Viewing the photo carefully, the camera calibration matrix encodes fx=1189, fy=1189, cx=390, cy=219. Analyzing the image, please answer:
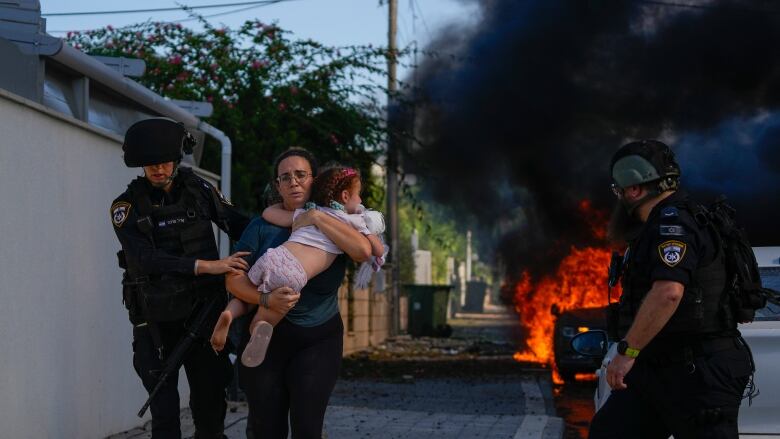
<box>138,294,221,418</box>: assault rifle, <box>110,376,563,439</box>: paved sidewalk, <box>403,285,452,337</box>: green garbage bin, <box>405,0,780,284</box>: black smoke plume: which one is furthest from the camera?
<box>403,285,452,337</box>: green garbage bin

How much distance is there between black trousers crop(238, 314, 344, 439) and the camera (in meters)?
4.68

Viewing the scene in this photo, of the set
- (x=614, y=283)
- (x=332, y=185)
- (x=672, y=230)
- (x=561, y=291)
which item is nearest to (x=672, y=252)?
(x=672, y=230)

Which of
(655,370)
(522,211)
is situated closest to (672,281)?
(655,370)

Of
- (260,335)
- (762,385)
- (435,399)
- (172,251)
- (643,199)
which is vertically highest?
(643,199)

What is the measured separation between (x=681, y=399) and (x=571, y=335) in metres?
10.6

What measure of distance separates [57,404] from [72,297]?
67 cm

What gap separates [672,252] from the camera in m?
4.14

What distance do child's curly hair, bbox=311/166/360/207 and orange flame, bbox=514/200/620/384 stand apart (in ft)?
40.7

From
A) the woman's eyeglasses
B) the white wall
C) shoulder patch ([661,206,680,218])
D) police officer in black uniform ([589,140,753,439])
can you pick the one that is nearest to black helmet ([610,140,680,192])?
police officer in black uniform ([589,140,753,439])

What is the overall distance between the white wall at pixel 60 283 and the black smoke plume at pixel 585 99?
11233 mm

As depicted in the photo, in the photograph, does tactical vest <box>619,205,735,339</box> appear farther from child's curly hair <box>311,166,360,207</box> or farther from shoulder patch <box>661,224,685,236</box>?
child's curly hair <box>311,166,360,207</box>

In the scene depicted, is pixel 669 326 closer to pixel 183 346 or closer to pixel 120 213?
pixel 183 346

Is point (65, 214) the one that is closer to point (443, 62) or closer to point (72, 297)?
point (72, 297)

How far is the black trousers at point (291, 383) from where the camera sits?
4.68m
